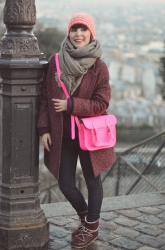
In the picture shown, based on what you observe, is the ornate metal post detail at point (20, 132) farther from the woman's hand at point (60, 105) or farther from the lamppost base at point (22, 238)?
the woman's hand at point (60, 105)

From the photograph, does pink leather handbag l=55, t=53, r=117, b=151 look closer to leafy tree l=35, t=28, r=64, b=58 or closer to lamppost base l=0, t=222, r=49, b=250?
lamppost base l=0, t=222, r=49, b=250

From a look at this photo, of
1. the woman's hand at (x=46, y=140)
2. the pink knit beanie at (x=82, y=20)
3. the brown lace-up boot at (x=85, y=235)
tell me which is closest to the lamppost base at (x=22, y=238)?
the brown lace-up boot at (x=85, y=235)

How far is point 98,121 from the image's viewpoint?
4.11 m

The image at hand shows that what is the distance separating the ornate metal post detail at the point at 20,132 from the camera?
3.97 meters

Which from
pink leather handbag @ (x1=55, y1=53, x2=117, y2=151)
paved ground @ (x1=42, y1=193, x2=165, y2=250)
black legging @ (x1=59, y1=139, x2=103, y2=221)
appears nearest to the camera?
pink leather handbag @ (x1=55, y1=53, x2=117, y2=151)

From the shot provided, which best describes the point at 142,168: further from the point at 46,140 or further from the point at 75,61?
the point at 75,61

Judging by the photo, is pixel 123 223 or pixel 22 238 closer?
pixel 22 238

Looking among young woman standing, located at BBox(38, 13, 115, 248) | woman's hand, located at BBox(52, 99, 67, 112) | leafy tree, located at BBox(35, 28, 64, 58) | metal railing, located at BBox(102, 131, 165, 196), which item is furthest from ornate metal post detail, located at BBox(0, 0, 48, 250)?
leafy tree, located at BBox(35, 28, 64, 58)

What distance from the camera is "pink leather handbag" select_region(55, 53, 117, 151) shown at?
4.05 meters

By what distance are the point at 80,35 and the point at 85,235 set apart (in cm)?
166

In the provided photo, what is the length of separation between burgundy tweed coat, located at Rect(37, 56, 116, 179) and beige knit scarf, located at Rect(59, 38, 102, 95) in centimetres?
6

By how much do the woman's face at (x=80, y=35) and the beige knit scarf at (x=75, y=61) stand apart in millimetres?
38

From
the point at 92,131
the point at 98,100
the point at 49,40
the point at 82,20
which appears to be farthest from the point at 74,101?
the point at 49,40

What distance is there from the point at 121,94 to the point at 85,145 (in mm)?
76131
